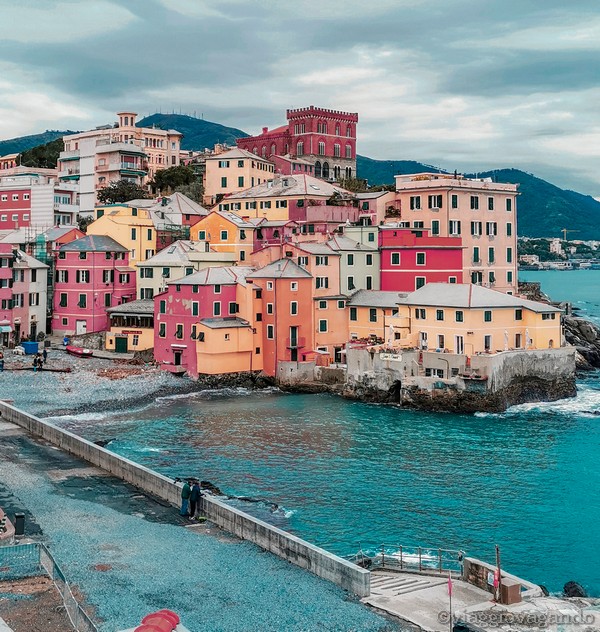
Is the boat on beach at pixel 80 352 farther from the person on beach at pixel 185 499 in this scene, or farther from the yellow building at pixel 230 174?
the person on beach at pixel 185 499

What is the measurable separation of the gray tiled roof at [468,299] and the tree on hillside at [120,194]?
55288mm

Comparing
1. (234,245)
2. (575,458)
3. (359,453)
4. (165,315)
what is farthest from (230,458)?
(234,245)

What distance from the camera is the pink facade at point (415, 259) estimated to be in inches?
2589

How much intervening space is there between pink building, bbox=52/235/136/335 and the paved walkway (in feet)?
189

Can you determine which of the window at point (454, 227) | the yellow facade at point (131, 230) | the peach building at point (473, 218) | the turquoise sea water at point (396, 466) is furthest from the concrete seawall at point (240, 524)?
the peach building at point (473, 218)

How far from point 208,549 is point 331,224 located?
5677cm

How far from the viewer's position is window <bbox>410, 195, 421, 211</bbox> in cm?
7344

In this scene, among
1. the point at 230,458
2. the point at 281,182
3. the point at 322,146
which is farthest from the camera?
the point at 322,146

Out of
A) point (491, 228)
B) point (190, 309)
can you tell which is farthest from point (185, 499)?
point (491, 228)

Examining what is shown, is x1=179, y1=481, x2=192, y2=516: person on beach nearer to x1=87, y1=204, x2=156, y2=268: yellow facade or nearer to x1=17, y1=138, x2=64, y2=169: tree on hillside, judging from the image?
x1=87, y1=204, x2=156, y2=268: yellow facade

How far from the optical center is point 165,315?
66.1 meters

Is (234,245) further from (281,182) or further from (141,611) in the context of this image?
(141,611)

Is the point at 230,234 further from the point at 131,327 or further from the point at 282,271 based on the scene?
the point at 282,271

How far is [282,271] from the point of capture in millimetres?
63656
